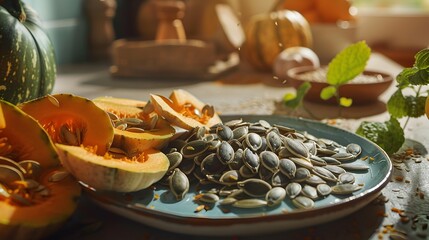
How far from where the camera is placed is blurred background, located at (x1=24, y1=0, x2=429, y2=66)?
5.46 ft

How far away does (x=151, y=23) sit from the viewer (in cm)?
185

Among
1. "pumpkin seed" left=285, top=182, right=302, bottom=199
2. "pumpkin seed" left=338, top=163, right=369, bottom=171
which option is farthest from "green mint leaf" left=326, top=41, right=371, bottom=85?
"pumpkin seed" left=285, top=182, right=302, bottom=199

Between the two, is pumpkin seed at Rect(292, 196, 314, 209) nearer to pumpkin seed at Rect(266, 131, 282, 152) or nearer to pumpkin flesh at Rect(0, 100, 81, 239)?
pumpkin seed at Rect(266, 131, 282, 152)

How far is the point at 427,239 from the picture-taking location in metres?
0.51

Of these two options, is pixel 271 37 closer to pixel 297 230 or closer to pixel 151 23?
pixel 151 23

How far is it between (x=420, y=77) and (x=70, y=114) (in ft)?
1.56

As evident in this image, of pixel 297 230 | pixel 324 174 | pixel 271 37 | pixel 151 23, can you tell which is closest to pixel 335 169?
pixel 324 174

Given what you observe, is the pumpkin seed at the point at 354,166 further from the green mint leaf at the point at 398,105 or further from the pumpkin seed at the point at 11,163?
the pumpkin seed at the point at 11,163

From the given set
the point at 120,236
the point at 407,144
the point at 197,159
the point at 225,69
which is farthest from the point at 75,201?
the point at 225,69

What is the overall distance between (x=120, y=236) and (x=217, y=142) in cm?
19

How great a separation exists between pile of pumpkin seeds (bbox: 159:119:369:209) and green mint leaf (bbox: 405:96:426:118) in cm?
17

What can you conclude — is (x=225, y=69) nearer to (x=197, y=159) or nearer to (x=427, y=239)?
(x=197, y=159)

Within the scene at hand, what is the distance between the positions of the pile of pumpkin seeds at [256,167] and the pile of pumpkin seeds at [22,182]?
14cm

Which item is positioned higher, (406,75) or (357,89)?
(406,75)
